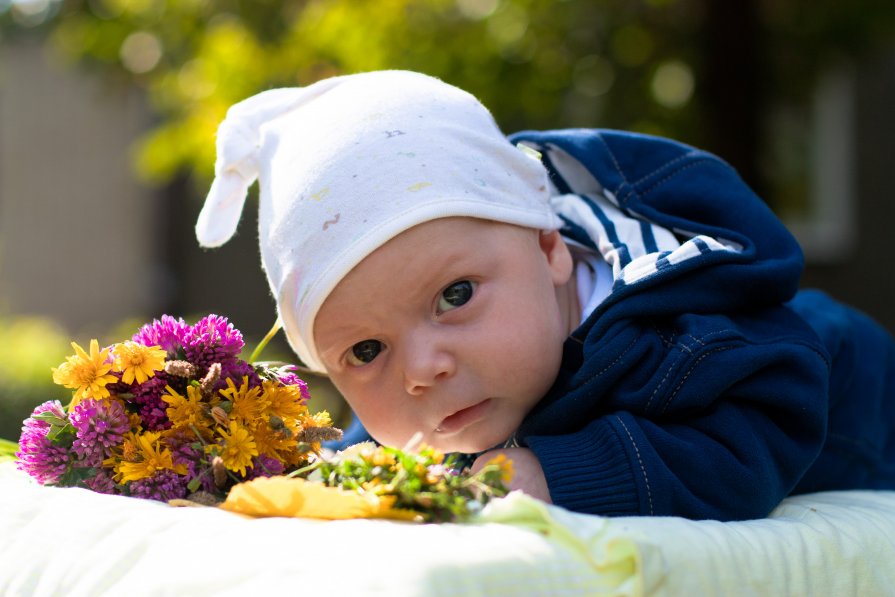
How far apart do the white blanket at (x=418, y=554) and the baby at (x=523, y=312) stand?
23 cm

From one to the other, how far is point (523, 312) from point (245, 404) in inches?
18.5

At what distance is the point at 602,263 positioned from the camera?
191cm

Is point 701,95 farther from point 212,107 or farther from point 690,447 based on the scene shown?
point 690,447

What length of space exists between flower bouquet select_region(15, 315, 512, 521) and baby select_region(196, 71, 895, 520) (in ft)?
0.58

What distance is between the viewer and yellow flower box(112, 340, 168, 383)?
57.6 inches

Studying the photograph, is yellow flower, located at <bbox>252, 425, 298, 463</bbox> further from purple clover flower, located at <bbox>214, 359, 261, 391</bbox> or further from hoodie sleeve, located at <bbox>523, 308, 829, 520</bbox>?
hoodie sleeve, located at <bbox>523, 308, 829, 520</bbox>

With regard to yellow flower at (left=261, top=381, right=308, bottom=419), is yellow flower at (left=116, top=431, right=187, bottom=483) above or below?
below

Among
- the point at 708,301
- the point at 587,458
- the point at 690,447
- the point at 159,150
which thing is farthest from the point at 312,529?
the point at 159,150

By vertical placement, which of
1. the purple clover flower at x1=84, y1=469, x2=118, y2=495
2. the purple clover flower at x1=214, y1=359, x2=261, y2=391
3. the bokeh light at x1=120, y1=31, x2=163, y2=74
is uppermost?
the bokeh light at x1=120, y1=31, x2=163, y2=74

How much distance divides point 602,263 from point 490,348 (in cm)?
42

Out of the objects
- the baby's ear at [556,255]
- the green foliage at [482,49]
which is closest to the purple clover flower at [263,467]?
the baby's ear at [556,255]

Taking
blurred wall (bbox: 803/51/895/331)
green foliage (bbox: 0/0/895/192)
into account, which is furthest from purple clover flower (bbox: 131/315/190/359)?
blurred wall (bbox: 803/51/895/331)

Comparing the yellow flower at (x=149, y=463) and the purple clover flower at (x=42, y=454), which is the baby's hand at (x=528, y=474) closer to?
the yellow flower at (x=149, y=463)

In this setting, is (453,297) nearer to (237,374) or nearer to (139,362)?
(237,374)
